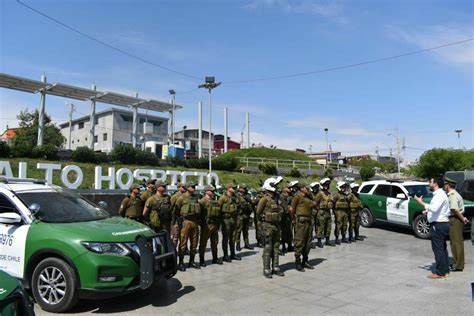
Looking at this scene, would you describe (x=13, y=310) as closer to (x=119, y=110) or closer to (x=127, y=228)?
(x=127, y=228)

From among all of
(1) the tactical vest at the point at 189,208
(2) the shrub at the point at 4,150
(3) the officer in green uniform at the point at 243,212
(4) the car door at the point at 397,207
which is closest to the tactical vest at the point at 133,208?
(1) the tactical vest at the point at 189,208

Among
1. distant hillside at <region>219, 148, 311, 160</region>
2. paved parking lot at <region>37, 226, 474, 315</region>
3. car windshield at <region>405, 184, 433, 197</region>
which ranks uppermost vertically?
distant hillside at <region>219, 148, 311, 160</region>

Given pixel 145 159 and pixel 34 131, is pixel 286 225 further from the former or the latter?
pixel 34 131

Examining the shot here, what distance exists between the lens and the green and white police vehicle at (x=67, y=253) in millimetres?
5254

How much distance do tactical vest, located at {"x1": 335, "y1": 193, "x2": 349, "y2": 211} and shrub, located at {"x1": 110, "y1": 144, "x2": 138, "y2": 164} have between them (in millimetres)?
17457

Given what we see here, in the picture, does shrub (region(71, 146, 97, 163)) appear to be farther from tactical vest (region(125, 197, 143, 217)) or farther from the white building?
the white building

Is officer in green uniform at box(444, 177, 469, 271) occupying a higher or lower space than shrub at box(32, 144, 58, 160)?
lower

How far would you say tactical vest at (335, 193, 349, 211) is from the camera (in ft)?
38.9

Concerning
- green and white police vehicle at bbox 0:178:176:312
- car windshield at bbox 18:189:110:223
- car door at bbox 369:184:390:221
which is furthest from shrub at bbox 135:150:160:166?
green and white police vehicle at bbox 0:178:176:312

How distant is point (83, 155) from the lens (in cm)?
2408

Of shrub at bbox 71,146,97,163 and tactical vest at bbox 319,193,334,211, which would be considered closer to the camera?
tactical vest at bbox 319,193,334,211

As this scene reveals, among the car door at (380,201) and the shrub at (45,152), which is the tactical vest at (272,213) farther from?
the shrub at (45,152)

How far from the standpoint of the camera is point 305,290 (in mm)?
6816

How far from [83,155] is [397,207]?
58.7 ft
